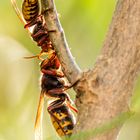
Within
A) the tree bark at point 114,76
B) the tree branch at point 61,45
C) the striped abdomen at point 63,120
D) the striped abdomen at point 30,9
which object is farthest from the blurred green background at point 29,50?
the tree bark at point 114,76

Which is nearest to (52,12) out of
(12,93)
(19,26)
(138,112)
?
(138,112)

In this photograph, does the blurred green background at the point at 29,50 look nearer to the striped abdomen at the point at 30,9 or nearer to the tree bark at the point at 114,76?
the striped abdomen at the point at 30,9

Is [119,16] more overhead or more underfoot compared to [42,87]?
more overhead

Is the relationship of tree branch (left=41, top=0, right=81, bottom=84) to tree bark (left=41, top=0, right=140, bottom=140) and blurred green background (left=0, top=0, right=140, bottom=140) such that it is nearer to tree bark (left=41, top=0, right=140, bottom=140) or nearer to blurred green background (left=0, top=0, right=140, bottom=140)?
tree bark (left=41, top=0, right=140, bottom=140)

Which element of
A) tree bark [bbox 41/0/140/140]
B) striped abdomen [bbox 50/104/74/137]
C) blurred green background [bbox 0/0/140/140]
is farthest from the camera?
blurred green background [bbox 0/0/140/140]

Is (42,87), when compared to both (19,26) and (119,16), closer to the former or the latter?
(119,16)

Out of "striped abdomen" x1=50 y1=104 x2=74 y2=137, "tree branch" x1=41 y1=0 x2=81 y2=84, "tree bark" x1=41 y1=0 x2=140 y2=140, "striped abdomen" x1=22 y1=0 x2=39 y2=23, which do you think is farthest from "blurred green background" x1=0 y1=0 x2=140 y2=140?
"tree bark" x1=41 y1=0 x2=140 y2=140
